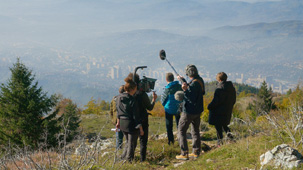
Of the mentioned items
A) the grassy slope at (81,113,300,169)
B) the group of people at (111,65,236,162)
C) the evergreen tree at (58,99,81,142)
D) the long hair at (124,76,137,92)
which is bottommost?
the evergreen tree at (58,99,81,142)

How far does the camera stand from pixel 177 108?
276 inches

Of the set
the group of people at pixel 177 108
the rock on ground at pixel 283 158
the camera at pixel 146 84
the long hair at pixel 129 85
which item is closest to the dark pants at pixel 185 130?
the group of people at pixel 177 108

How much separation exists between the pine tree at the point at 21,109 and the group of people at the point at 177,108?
43.9 ft

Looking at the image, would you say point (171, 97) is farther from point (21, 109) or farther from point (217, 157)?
point (21, 109)

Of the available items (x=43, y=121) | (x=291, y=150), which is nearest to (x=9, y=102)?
(x=43, y=121)

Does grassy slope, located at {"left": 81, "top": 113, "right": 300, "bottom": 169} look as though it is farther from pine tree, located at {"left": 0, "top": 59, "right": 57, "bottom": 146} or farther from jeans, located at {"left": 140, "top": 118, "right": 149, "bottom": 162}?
pine tree, located at {"left": 0, "top": 59, "right": 57, "bottom": 146}

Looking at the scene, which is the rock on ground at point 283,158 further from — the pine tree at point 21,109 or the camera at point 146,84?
the pine tree at point 21,109

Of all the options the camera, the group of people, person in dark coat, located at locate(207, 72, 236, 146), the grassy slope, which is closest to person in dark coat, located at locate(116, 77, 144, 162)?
the group of people

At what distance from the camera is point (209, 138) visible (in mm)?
9391

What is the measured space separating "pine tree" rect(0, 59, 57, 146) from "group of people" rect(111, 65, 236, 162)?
13374 mm

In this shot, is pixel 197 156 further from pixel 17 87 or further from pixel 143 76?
pixel 17 87

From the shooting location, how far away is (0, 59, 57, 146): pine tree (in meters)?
18.0

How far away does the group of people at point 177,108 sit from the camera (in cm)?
550

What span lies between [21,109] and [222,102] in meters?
16.9
